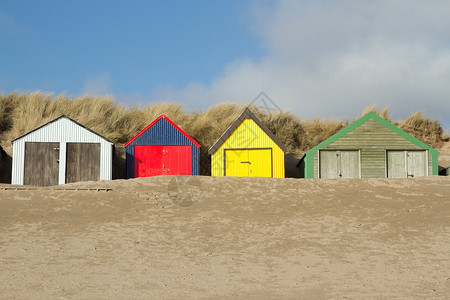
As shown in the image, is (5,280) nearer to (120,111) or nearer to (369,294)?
(369,294)

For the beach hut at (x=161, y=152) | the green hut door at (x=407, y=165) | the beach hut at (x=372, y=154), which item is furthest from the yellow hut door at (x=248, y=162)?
the green hut door at (x=407, y=165)

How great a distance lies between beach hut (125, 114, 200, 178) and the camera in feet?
67.6

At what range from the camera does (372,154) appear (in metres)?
21.2

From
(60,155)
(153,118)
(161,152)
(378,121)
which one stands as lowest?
(60,155)

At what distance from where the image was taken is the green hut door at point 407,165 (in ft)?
69.4

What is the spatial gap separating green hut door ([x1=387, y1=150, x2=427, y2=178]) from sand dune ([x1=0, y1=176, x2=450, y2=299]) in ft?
10.4

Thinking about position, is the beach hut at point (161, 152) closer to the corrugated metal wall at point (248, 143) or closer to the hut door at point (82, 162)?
the corrugated metal wall at point (248, 143)

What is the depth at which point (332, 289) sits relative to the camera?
311 inches

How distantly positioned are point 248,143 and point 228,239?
9975 millimetres

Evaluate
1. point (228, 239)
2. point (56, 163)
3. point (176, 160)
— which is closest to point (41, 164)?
point (56, 163)

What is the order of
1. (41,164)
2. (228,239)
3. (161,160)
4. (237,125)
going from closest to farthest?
(228,239) < (41,164) < (161,160) < (237,125)

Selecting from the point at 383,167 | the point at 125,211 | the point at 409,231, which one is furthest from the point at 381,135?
the point at 125,211

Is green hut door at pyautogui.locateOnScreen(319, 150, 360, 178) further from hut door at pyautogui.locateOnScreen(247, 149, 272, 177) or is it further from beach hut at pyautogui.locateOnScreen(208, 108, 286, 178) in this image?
hut door at pyautogui.locateOnScreen(247, 149, 272, 177)

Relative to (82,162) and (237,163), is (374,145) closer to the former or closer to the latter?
(237,163)
